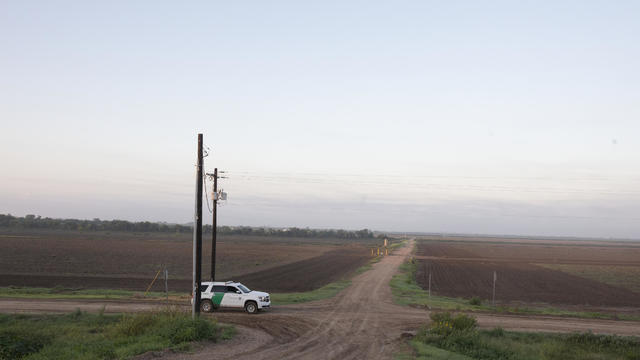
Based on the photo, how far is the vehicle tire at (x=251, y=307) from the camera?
2805 centimetres

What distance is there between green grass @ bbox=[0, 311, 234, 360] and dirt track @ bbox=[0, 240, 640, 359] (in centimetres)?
103

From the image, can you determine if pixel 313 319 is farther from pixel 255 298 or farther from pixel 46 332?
pixel 46 332

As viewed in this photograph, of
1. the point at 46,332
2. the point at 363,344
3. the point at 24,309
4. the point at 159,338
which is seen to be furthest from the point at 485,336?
the point at 24,309

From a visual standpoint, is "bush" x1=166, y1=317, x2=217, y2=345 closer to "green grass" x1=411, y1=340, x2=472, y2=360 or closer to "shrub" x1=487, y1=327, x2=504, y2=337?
"green grass" x1=411, y1=340, x2=472, y2=360

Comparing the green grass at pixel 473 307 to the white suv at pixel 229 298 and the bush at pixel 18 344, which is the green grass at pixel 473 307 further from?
the bush at pixel 18 344

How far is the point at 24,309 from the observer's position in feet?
91.1

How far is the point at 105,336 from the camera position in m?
20.5

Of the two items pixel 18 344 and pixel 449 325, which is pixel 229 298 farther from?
pixel 449 325

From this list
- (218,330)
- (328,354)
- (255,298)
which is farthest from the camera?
(255,298)

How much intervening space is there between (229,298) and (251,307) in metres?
1.37

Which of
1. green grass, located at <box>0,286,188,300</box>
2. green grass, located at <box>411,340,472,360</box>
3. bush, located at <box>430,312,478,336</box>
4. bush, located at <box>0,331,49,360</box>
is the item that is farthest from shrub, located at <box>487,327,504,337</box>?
green grass, located at <box>0,286,188,300</box>

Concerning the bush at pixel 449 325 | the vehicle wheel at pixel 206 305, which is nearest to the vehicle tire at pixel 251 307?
the vehicle wheel at pixel 206 305

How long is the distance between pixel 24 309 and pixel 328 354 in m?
19.0

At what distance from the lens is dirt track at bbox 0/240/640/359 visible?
61.4 ft
